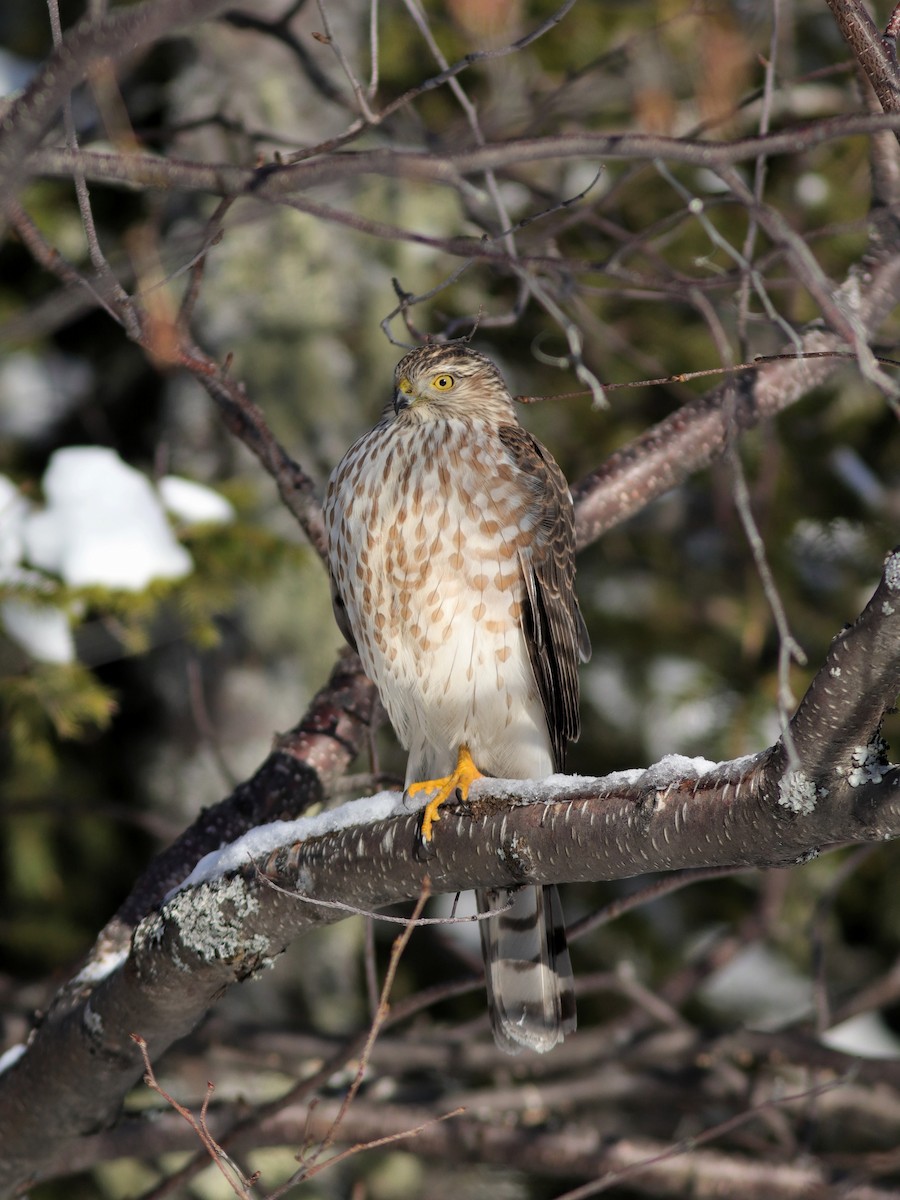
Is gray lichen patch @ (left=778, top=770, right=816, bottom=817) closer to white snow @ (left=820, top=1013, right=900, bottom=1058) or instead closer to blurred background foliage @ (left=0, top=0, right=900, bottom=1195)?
blurred background foliage @ (left=0, top=0, right=900, bottom=1195)

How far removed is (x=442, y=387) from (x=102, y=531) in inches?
42.7

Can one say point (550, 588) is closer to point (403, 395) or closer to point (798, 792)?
point (403, 395)

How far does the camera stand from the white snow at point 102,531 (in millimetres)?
3703

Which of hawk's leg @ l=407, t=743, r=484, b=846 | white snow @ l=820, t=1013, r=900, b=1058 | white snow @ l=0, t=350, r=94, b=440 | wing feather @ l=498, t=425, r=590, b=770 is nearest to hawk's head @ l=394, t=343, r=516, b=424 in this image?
wing feather @ l=498, t=425, r=590, b=770

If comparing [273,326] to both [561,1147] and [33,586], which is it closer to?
[33,586]

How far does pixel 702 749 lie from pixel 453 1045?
1425mm

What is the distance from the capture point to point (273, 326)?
Result: 530 centimetres

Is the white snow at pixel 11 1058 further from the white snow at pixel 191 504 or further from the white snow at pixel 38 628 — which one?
the white snow at pixel 191 504

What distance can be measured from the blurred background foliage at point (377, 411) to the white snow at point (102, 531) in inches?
30.8

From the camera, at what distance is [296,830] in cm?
253

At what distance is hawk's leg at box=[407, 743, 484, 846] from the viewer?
7.67 ft

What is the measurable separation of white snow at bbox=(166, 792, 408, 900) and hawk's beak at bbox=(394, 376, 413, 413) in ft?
3.76

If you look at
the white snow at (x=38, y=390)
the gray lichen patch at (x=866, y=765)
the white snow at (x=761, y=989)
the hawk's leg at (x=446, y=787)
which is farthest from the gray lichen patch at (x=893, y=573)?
the white snow at (x=38, y=390)

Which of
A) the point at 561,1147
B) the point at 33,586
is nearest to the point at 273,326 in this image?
the point at 33,586
